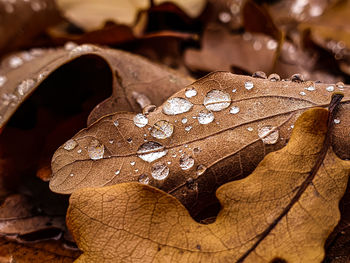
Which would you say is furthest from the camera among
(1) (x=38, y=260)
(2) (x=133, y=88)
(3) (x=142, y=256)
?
(2) (x=133, y=88)

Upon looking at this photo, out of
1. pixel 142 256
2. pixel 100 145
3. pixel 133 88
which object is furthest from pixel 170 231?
pixel 133 88

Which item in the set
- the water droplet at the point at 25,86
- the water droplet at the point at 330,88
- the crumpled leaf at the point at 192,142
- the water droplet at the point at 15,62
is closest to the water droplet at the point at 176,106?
the crumpled leaf at the point at 192,142

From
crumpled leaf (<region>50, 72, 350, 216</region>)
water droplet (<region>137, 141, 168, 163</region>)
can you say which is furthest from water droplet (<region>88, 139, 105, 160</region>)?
water droplet (<region>137, 141, 168, 163</region>)

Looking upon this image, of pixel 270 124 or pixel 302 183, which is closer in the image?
pixel 302 183

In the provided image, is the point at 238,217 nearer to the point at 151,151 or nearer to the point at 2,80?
the point at 151,151

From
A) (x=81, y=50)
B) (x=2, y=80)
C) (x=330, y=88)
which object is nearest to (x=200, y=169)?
(x=330, y=88)

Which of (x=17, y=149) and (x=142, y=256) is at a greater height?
(x=142, y=256)

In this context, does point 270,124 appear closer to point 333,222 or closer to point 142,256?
point 333,222
